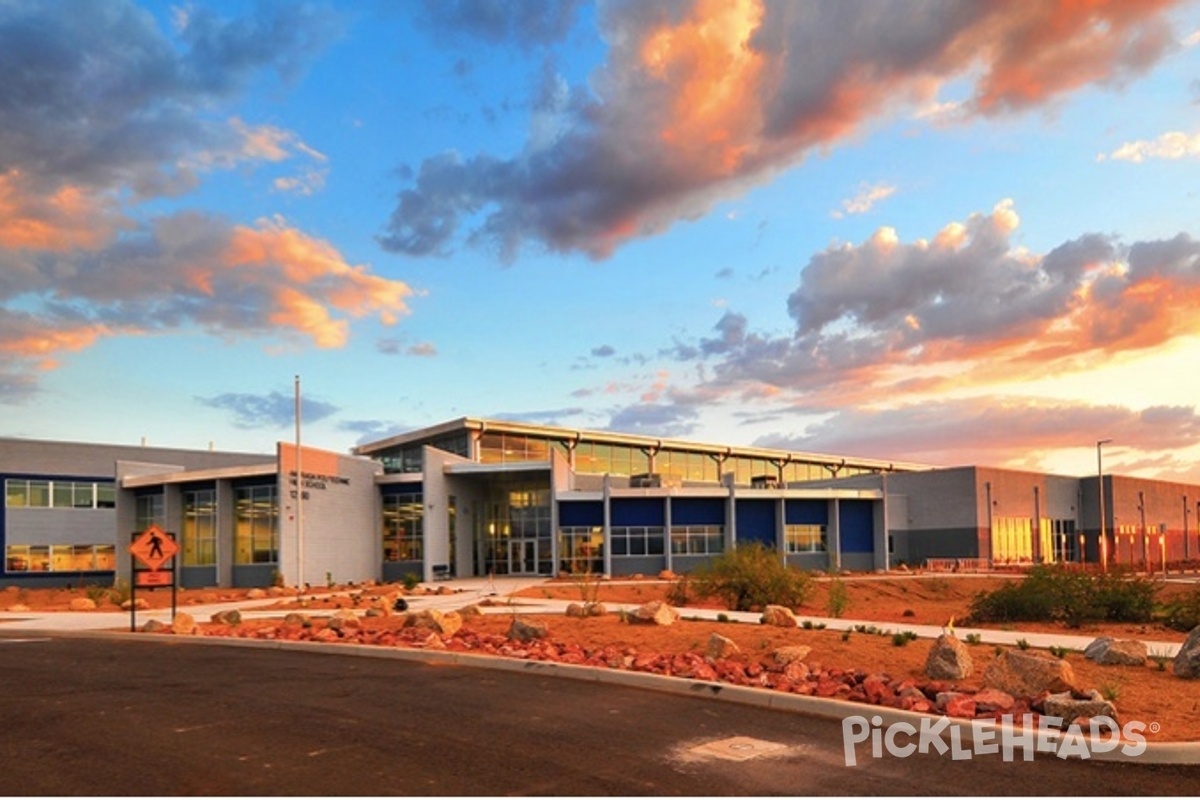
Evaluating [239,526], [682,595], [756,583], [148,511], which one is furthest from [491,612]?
[148,511]

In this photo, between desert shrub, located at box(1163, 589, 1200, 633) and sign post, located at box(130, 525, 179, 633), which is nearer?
desert shrub, located at box(1163, 589, 1200, 633)

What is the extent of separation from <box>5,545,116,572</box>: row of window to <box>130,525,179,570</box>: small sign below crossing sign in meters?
41.5

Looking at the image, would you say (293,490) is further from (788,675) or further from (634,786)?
(634,786)

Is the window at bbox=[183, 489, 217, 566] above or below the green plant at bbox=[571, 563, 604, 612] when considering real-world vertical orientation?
above

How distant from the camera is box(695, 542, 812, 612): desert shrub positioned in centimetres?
2578

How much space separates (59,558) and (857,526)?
52.2 meters

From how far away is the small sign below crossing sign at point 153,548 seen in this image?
22812mm

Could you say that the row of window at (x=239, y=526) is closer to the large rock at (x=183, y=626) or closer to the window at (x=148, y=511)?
the window at (x=148, y=511)

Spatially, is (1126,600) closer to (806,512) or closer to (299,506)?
(299,506)

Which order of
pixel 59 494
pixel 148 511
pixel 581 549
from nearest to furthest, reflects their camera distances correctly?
1. pixel 148 511
2. pixel 581 549
3. pixel 59 494

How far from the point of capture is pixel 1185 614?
20.6 metres

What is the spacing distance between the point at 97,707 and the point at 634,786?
7.42m

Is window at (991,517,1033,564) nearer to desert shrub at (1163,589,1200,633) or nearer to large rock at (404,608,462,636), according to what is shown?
desert shrub at (1163,589,1200,633)

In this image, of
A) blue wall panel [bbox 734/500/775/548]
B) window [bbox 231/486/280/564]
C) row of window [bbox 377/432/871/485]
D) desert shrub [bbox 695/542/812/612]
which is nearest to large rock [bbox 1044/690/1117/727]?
desert shrub [bbox 695/542/812/612]
